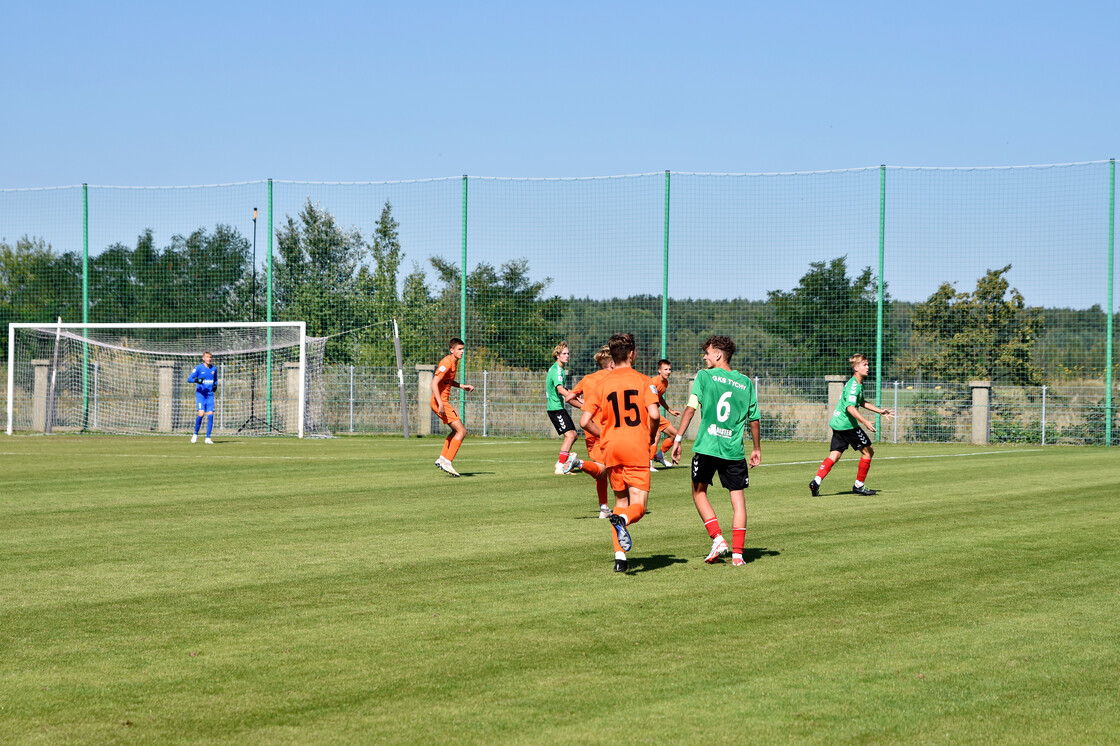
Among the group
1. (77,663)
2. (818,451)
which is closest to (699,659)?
(77,663)

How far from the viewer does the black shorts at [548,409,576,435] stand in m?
17.4

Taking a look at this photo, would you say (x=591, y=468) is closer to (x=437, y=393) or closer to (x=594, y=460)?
(x=594, y=460)

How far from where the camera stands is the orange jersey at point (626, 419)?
30.5 ft

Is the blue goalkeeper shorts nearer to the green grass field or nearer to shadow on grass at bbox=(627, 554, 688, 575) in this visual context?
the green grass field

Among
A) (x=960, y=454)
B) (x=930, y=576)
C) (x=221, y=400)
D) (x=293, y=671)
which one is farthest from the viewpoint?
(x=221, y=400)

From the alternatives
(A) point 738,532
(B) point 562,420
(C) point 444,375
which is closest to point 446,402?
(C) point 444,375

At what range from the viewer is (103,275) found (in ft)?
117

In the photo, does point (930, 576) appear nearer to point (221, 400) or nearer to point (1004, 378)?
point (1004, 378)

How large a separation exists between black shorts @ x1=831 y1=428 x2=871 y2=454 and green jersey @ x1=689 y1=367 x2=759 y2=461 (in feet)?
23.2

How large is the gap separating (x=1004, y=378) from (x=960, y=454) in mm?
5650

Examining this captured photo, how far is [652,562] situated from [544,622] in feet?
8.57

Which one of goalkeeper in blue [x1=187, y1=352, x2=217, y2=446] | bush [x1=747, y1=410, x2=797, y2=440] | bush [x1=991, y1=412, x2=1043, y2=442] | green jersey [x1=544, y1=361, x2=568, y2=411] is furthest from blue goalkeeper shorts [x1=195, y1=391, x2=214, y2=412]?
bush [x1=991, y1=412, x2=1043, y2=442]

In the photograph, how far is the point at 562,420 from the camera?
17.6 metres

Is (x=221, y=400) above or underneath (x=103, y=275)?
underneath
